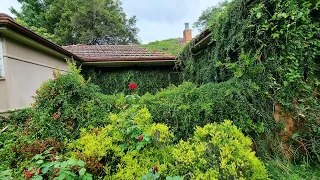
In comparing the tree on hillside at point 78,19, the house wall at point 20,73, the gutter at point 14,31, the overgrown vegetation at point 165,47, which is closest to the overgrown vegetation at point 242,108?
the house wall at point 20,73

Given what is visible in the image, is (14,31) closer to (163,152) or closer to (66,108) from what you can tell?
(66,108)

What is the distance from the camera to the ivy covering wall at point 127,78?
8258 millimetres

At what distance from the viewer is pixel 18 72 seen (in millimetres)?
4336

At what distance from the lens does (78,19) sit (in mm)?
16844

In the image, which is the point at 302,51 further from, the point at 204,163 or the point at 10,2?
the point at 10,2

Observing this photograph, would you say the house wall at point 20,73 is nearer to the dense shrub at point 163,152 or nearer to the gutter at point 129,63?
the dense shrub at point 163,152

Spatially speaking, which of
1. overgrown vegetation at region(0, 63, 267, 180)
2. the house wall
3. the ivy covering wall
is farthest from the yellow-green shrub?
the ivy covering wall

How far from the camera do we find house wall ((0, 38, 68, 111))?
3.96m

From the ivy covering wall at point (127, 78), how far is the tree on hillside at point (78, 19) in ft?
35.1

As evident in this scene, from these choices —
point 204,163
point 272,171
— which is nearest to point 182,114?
point 204,163

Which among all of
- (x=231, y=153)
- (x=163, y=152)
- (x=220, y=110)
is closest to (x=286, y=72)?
(x=220, y=110)

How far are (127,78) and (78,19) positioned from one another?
40.0 ft

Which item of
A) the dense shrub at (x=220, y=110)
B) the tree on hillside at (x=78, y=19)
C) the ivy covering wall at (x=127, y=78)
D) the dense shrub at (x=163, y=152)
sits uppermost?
the tree on hillside at (x=78, y=19)

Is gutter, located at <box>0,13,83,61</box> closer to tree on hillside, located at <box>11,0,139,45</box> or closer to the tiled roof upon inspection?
the tiled roof
